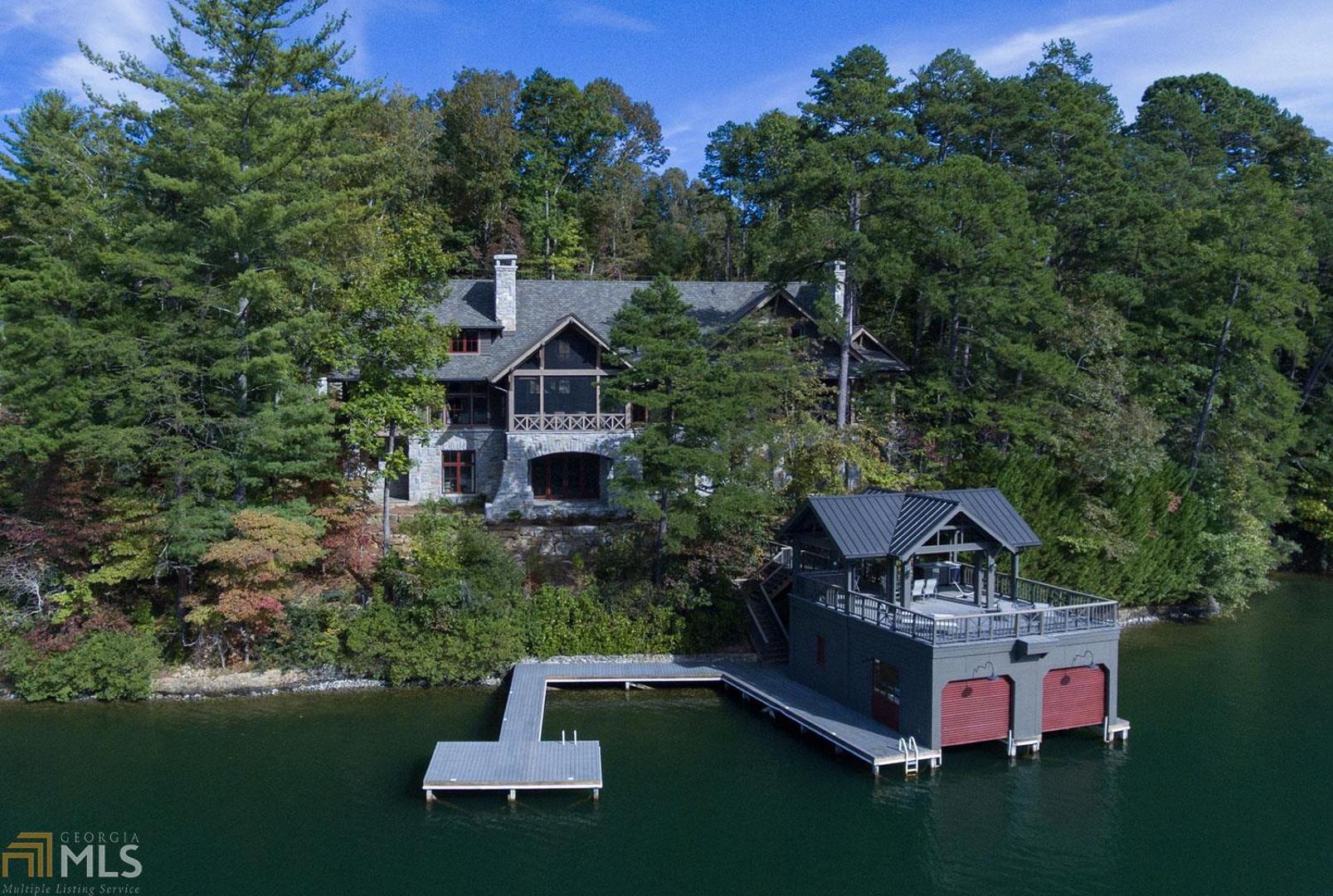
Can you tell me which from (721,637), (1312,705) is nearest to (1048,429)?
(1312,705)

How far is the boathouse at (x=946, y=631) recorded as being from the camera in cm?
2016

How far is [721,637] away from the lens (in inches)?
1061

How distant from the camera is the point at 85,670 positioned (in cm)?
2338

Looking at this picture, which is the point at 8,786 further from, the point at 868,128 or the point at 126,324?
the point at 868,128

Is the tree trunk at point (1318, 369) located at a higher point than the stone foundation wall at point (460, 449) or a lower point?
higher

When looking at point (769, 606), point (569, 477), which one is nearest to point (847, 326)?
point (769, 606)

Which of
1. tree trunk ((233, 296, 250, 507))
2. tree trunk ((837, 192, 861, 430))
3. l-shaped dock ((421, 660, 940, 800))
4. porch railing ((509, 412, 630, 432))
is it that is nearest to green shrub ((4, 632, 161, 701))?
tree trunk ((233, 296, 250, 507))

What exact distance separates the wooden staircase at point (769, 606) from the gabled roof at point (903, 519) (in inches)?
176

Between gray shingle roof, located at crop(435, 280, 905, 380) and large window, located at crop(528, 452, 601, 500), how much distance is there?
4055 mm

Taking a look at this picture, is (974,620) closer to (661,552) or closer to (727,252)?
(661,552)

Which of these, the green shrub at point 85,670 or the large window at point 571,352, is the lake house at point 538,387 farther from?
the green shrub at point 85,670

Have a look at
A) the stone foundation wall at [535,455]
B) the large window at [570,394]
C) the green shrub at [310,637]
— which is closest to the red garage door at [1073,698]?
the stone foundation wall at [535,455]

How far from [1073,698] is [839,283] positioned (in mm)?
16527

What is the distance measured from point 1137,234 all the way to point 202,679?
35020 mm
